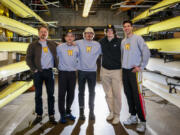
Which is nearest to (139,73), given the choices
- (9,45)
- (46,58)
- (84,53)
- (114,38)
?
(114,38)

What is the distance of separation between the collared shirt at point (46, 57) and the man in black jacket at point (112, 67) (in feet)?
2.74

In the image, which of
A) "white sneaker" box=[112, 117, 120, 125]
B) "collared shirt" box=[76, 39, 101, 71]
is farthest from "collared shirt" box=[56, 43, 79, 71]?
"white sneaker" box=[112, 117, 120, 125]

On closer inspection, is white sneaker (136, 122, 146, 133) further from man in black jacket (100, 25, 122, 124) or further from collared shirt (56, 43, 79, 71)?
collared shirt (56, 43, 79, 71)

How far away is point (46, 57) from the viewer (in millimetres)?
2498

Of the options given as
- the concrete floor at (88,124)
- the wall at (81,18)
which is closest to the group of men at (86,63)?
the concrete floor at (88,124)

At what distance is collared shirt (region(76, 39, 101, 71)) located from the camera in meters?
2.54

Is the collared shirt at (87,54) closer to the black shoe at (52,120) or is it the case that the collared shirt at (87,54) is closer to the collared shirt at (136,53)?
the collared shirt at (136,53)

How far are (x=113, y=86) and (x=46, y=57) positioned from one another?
1141mm

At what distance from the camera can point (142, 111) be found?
233 centimetres

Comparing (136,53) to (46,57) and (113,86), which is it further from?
(46,57)

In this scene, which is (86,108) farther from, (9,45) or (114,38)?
(9,45)

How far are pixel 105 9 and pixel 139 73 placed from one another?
7349 millimetres

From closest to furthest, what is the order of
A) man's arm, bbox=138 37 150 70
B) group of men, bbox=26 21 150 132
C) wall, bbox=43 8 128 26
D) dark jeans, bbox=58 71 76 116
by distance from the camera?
man's arm, bbox=138 37 150 70 → group of men, bbox=26 21 150 132 → dark jeans, bbox=58 71 76 116 → wall, bbox=43 8 128 26

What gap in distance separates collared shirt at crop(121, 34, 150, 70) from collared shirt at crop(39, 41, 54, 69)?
1132 mm
